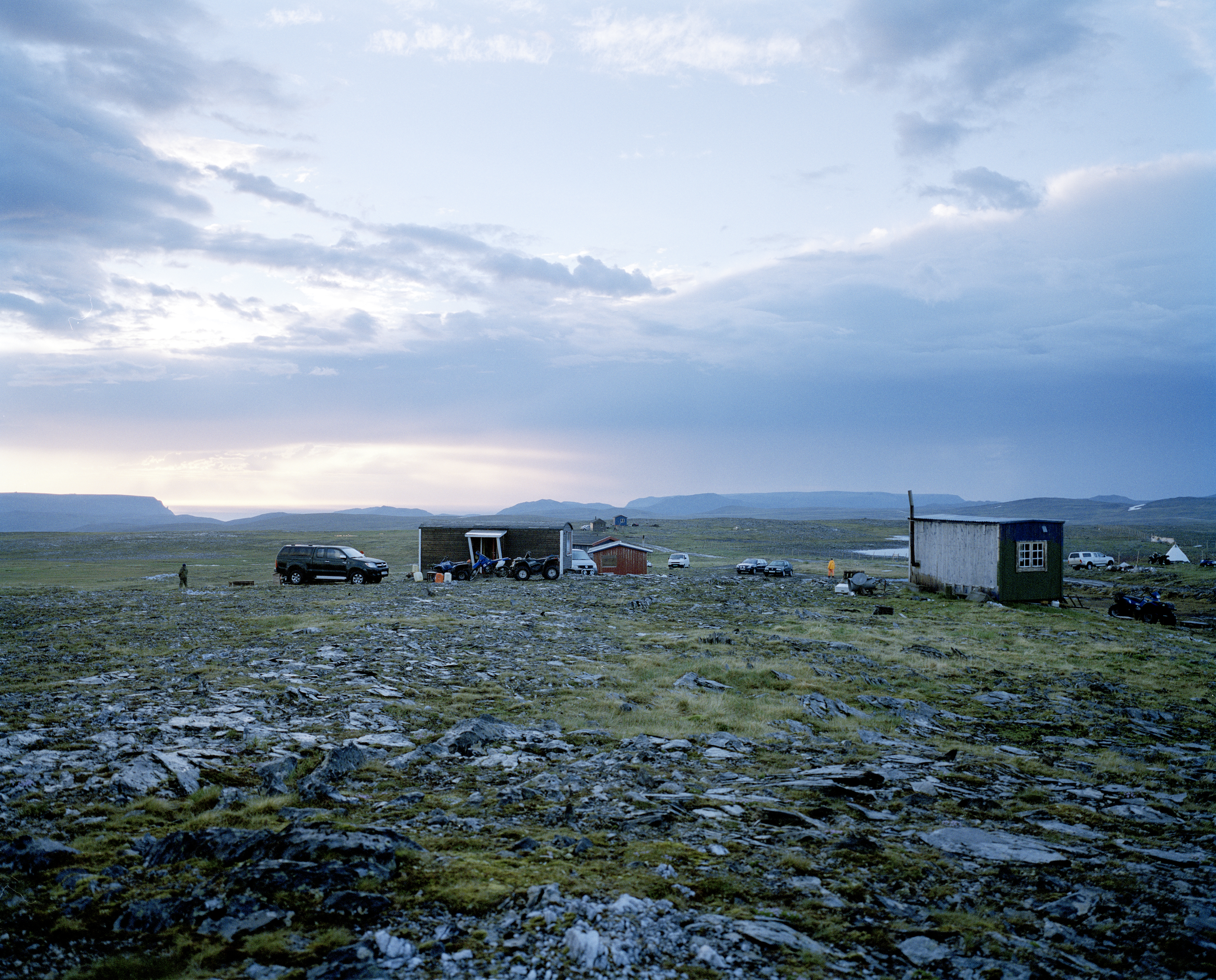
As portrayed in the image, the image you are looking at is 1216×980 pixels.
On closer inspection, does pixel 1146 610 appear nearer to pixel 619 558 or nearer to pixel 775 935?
pixel 619 558

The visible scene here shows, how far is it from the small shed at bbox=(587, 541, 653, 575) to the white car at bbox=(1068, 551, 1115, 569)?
43.6 metres

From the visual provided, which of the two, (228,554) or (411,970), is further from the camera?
(228,554)

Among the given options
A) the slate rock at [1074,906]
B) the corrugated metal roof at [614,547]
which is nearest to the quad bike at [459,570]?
the corrugated metal roof at [614,547]

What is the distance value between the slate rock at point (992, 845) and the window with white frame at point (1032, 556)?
97.5 ft

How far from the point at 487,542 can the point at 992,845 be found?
3922 centimetres

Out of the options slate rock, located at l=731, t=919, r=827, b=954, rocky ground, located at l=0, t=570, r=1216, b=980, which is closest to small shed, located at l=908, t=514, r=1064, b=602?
rocky ground, located at l=0, t=570, r=1216, b=980

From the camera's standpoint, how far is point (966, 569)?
33938 mm

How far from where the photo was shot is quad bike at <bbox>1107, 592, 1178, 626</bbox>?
29.2 m

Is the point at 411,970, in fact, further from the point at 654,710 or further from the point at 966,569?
the point at 966,569

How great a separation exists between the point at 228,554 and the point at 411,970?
107 metres

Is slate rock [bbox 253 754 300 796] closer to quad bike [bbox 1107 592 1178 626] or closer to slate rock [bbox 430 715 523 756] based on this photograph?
slate rock [bbox 430 715 523 756]

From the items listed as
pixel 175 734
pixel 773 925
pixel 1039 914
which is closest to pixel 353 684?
pixel 175 734

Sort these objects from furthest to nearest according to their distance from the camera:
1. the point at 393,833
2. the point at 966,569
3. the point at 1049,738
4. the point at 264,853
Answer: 1. the point at 966,569
2. the point at 1049,738
3. the point at 393,833
4. the point at 264,853

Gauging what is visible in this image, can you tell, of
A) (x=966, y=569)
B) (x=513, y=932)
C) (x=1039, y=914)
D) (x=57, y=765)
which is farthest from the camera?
(x=966, y=569)
